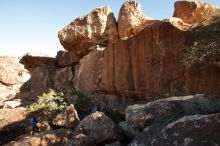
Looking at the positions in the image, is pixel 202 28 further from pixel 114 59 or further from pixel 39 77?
pixel 39 77

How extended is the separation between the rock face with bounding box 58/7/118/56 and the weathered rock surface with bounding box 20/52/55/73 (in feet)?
16.0

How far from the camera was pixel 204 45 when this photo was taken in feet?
54.5

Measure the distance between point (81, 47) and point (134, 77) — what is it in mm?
9156

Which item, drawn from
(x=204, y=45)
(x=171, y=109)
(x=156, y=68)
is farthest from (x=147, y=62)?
(x=171, y=109)

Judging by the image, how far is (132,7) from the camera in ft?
88.4

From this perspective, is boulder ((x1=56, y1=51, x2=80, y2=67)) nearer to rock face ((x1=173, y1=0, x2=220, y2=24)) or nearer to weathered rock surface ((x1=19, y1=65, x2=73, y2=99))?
weathered rock surface ((x1=19, y1=65, x2=73, y2=99))

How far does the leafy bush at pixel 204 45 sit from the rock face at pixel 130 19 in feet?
30.0

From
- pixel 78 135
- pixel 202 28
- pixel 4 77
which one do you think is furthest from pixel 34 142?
pixel 4 77

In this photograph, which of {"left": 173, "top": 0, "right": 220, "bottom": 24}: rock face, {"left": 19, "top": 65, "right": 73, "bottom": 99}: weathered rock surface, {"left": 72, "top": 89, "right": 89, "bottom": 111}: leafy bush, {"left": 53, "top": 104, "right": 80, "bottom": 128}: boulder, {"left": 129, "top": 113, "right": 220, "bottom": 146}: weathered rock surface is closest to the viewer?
{"left": 129, "top": 113, "right": 220, "bottom": 146}: weathered rock surface

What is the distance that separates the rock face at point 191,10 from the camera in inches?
882

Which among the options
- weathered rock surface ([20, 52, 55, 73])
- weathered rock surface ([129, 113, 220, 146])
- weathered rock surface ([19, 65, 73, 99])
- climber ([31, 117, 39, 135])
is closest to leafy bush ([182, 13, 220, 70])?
weathered rock surface ([129, 113, 220, 146])

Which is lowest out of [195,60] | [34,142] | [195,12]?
[34,142]

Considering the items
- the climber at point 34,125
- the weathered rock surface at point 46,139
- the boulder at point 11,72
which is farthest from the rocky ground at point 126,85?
the boulder at point 11,72

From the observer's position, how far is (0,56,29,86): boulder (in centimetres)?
5097
